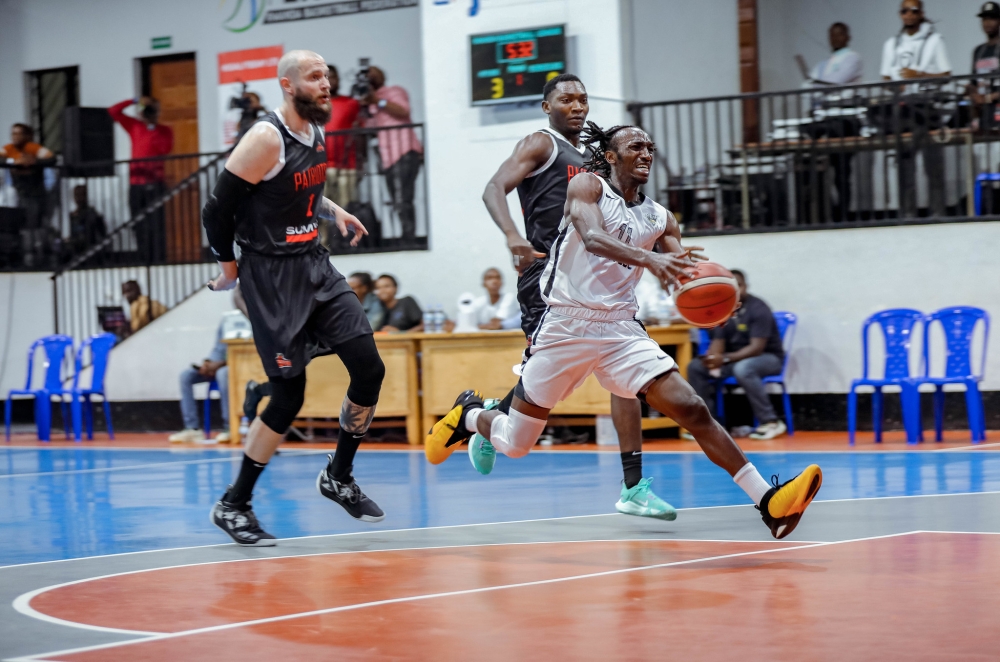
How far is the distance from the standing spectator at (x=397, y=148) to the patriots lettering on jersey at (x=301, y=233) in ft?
27.5

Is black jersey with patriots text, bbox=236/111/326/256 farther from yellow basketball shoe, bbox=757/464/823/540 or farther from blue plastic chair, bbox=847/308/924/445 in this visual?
blue plastic chair, bbox=847/308/924/445

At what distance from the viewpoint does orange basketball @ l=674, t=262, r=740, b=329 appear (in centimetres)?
535

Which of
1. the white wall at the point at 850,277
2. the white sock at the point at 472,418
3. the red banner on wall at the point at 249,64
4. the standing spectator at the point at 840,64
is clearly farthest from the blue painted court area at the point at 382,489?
the red banner on wall at the point at 249,64

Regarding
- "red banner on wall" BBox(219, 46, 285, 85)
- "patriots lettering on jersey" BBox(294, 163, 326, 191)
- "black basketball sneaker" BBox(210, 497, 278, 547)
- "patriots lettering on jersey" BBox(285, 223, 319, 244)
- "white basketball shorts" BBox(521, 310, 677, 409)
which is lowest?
"black basketball sneaker" BBox(210, 497, 278, 547)

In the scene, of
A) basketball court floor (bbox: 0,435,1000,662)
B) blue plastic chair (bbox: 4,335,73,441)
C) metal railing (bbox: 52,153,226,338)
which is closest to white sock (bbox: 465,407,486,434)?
basketball court floor (bbox: 0,435,1000,662)

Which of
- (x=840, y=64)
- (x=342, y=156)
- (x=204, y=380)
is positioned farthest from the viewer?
(x=342, y=156)

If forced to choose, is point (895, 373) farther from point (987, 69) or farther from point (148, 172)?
point (148, 172)

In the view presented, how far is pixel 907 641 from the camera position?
3709 mm

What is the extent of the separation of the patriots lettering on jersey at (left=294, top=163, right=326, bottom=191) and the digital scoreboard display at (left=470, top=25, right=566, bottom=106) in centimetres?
751

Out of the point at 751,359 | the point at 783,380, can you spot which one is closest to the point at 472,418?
the point at 751,359

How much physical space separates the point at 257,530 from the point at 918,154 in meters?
8.68

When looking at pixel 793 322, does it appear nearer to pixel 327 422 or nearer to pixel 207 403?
pixel 327 422

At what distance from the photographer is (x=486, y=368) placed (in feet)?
39.9

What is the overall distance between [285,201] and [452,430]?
1.52 metres
